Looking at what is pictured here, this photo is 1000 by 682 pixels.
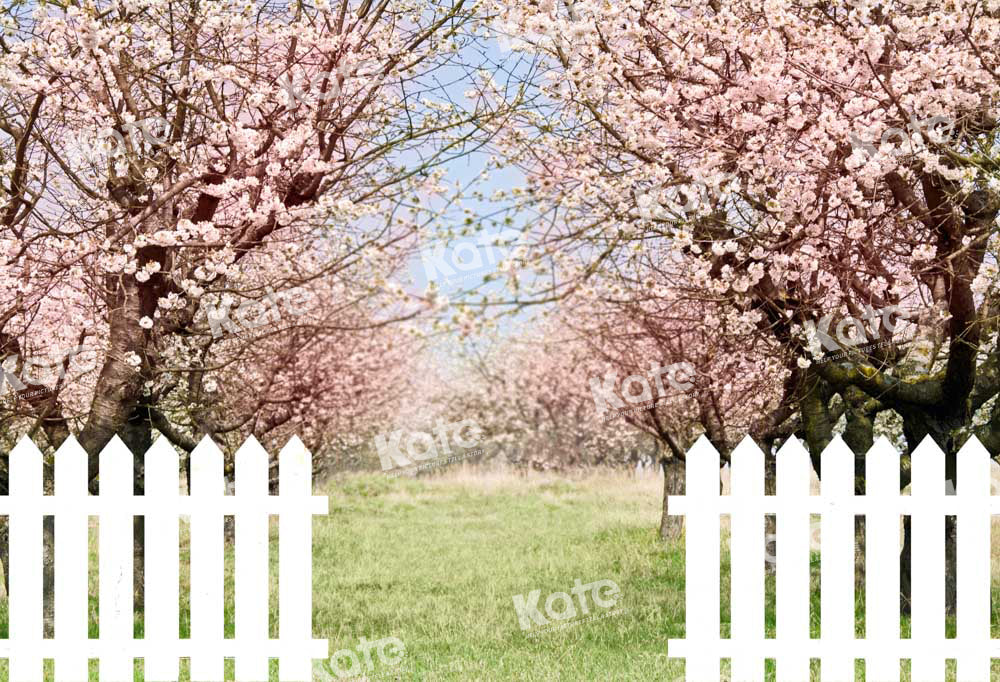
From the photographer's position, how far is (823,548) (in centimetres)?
486

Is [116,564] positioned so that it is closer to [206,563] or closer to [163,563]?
[163,563]

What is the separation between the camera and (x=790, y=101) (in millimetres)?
5965

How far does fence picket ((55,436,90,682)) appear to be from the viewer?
501cm

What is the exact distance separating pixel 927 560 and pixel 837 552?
0.51m

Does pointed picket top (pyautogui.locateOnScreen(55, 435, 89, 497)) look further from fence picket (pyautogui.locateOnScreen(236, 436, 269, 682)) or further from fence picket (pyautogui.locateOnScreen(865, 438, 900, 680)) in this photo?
fence picket (pyautogui.locateOnScreen(865, 438, 900, 680))

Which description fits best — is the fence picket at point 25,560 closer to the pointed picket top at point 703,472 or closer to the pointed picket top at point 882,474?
the pointed picket top at point 703,472

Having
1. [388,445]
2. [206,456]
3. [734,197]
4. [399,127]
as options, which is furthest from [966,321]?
[388,445]

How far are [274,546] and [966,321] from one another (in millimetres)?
10278

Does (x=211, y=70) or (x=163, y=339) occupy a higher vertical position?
(x=211, y=70)

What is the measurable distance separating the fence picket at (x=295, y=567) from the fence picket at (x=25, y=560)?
1342mm

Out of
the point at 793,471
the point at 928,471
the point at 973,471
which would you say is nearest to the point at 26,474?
the point at 793,471

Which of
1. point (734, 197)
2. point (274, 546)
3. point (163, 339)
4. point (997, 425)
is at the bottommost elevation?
point (274, 546)

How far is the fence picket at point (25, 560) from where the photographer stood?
16.7 feet

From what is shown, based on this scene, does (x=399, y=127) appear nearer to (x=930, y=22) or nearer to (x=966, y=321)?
(x=930, y=22)
